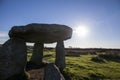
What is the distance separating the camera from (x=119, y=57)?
43.5 metres

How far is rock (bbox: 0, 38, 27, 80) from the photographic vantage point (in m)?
16.6

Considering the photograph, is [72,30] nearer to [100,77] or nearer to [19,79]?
[100,77]

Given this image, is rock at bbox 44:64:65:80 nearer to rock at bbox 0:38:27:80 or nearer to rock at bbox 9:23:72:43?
rock at bbox 0:38:27:80

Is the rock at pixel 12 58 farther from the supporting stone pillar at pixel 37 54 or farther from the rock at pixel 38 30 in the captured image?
the supporting stone pillar at pixel 37 54

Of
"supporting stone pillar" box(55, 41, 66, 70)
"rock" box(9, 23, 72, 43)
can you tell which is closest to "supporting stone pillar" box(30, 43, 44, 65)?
"supporting stone pillar" box(55, 41, 66, 70)

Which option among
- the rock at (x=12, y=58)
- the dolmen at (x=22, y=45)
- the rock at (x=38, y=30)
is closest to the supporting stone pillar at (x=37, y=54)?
the dolmen at (x=22, y=45)

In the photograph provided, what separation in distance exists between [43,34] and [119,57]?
27.3 metres

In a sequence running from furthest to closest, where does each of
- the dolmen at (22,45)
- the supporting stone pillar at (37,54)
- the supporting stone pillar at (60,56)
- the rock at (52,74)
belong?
1. the supporting stone pillar at (37,54)
2. the supporting stone pillar at (60,56)
3. the dolmen at (22,45)
4. the rock at (52,74)

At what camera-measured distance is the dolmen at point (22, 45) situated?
16.8m

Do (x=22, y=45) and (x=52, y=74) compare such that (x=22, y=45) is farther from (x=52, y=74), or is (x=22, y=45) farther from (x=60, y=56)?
(x=60, y=56)

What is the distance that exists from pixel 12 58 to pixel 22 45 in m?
1.82

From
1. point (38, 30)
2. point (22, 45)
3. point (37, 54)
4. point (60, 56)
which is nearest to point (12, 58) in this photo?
point (22, 45)

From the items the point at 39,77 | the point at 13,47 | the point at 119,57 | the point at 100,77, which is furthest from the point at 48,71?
the point at 119,57

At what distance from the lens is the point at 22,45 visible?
1850 cm
